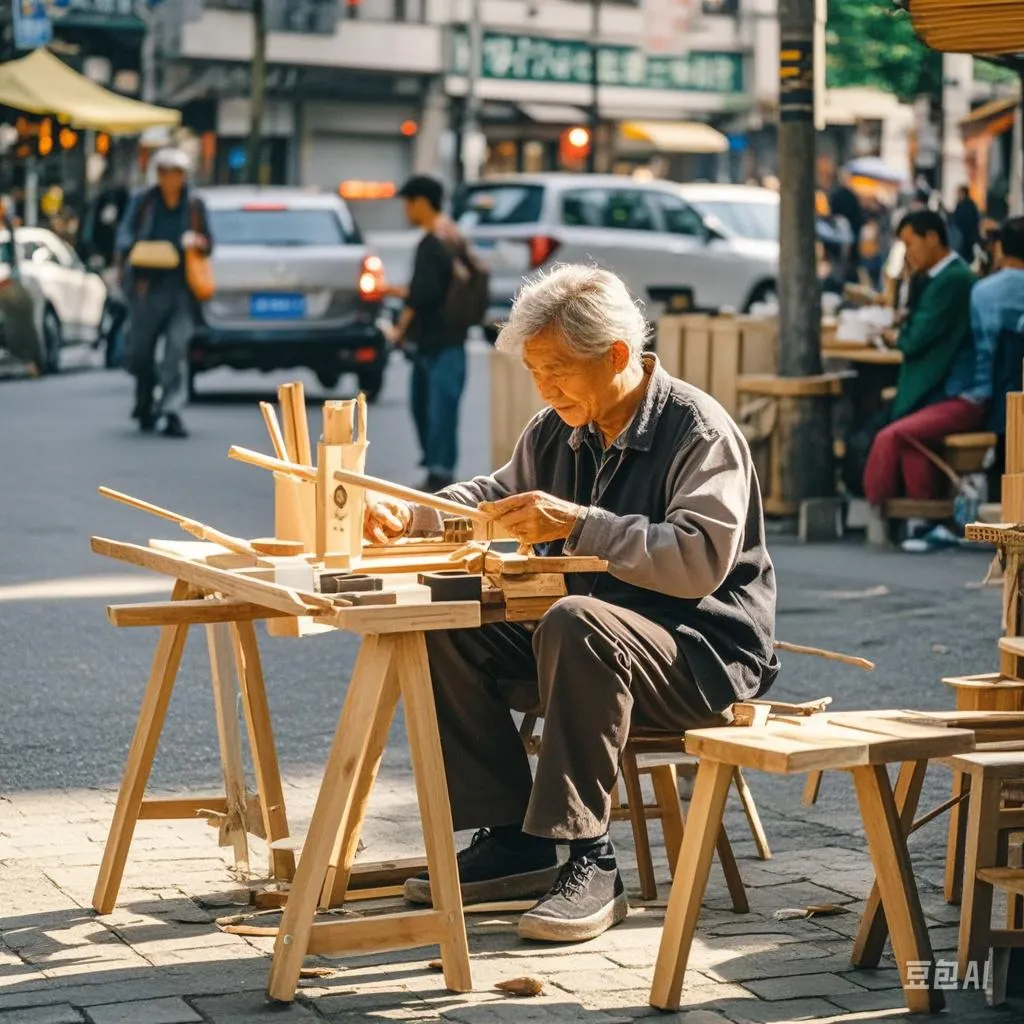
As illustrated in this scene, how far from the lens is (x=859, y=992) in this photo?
195 inches

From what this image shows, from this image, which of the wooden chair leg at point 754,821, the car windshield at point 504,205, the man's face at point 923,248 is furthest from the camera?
the car windshield at point 504,205

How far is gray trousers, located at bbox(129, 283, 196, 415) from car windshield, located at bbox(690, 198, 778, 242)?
11.4m

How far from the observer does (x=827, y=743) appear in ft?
15.4

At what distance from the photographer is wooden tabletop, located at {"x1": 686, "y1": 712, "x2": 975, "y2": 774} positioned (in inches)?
181

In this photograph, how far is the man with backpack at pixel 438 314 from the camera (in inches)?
544

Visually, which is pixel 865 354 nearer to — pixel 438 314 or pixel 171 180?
pixel 438 314

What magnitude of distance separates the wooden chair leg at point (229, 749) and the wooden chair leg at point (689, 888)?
146 cm

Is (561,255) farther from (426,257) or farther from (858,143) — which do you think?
(858,143)

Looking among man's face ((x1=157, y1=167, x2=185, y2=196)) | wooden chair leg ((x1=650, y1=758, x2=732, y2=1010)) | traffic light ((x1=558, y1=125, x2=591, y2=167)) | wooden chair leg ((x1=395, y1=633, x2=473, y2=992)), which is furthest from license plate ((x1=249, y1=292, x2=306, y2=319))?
traffic light ((x1=558, y1=125, x2=591, y2=167))

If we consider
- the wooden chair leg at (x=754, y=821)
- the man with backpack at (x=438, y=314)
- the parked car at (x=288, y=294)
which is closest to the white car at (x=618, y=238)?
the parked car at (x=288, y=294)

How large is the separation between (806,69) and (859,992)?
27.3 ft

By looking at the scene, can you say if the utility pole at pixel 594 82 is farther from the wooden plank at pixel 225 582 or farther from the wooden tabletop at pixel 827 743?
the wooden tabletop at pixel 827 743

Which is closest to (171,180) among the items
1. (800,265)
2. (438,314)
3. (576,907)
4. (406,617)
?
(438,314)

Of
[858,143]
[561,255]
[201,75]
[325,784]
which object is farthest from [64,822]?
[858,143]
